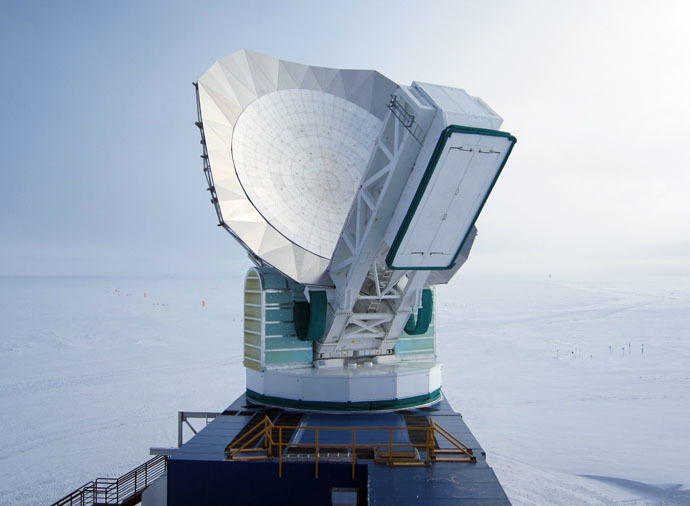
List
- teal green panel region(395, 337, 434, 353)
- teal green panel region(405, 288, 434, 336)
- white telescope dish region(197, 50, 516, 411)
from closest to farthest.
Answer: white telescope dish region(197, 50, 516, 411), teal green panel region(405, 288, 434, 336), teal green panel region(395, 337, 434, 353)

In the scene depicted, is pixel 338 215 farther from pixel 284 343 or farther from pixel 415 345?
pixel 415 345

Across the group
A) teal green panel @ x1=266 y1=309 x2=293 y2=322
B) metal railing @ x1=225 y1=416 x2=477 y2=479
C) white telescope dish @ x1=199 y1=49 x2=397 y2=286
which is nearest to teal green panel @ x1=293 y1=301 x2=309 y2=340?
teal green panel @ x1=266 y1=309 x2=293 y2=322

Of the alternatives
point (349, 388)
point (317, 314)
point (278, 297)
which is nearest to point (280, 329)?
point (278, 297)

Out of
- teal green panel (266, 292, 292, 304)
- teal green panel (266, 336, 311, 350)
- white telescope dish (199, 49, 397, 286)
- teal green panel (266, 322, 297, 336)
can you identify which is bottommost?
teal green panel (266, 336, 311, 350)

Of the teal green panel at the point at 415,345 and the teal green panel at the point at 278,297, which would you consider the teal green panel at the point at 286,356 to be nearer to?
the teal green panel at the point at 278,297

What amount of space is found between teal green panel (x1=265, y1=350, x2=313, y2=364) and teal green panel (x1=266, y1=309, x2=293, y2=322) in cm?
125

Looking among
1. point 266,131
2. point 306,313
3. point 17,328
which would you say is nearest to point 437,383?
point 306,313

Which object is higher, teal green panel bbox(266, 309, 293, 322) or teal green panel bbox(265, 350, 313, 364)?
teal green panel bbox(266, 309, 293, 322)

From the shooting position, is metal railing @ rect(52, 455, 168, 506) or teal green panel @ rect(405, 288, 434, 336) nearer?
metal railing @ rect(52, 455, 168, 506)

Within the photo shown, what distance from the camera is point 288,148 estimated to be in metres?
20.5

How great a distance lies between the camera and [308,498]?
43.9ft

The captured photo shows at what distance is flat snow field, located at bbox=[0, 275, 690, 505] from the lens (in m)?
22.6

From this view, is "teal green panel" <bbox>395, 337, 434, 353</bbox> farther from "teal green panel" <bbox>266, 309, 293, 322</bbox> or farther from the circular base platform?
"teal green panel" <bbox>266, 309, 293, 322</bbox>

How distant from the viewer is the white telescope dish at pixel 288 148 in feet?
58.4
